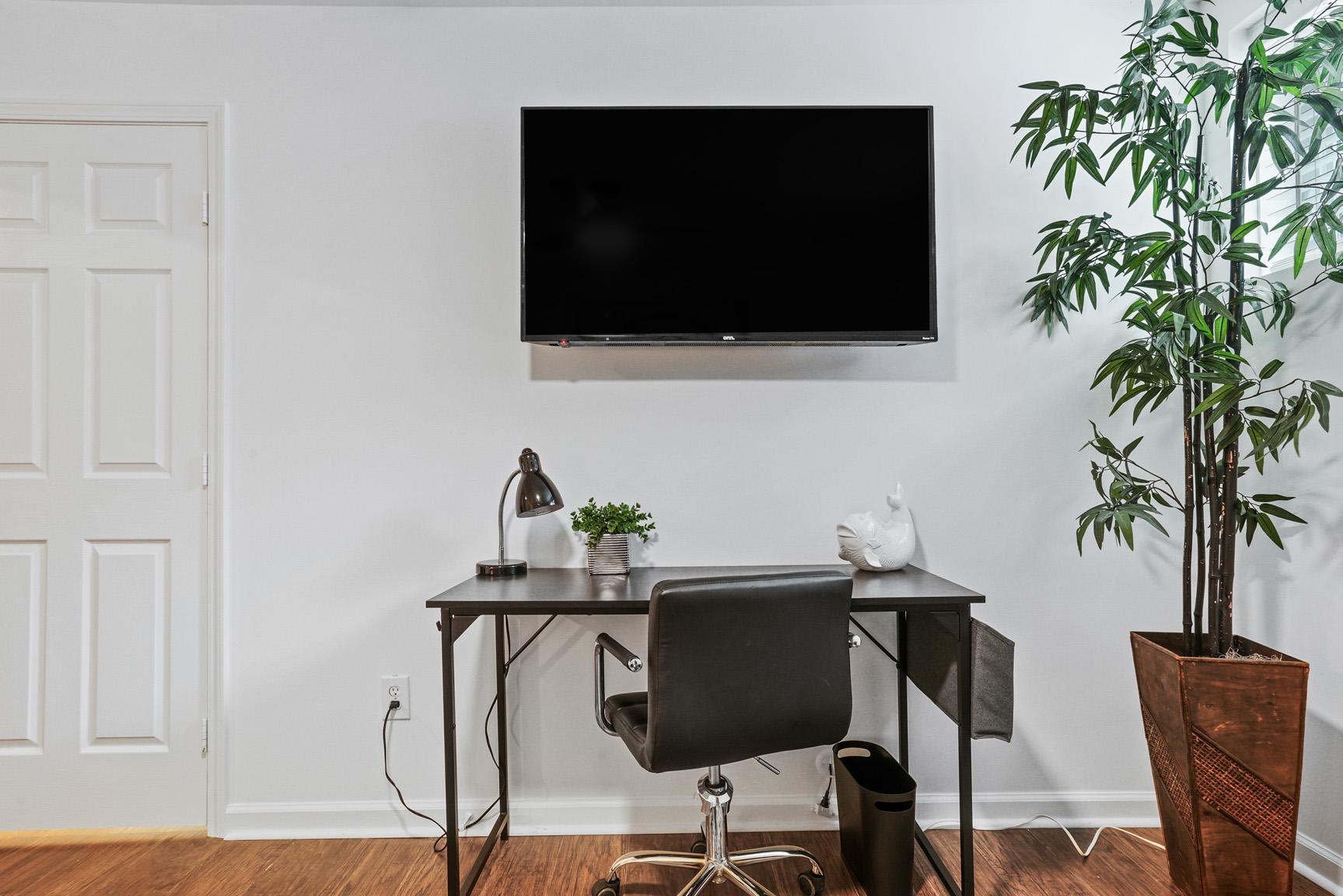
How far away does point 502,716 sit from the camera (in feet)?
7.04

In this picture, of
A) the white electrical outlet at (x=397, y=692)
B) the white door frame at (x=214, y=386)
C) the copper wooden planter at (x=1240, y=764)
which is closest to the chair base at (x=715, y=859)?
the white electrical outlet at (x=397, y=692)

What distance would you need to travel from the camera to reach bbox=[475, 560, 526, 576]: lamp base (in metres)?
2.04

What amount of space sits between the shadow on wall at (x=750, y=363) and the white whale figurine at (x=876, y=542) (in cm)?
45

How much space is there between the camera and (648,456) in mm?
2229

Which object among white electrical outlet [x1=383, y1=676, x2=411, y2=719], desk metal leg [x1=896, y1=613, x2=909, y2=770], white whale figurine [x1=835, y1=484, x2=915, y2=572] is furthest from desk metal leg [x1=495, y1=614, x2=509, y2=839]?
desk metal leg [x1=896, y1=613, x2=909, y2=770]

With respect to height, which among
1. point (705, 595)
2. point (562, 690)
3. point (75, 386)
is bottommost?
point (562, 690)

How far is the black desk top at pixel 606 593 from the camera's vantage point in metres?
1.69

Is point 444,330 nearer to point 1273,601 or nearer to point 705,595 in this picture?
point 705,595

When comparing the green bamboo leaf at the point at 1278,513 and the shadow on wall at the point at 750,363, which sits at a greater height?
the shadow on wall at the point at 750,363

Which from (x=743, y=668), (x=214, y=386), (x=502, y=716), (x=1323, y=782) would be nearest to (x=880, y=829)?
(x=743, y=668)

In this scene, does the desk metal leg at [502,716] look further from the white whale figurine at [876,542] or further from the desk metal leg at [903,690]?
the desk metal leg at [903,690]

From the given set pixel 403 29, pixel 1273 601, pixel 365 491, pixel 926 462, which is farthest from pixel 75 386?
pixel 1273 601

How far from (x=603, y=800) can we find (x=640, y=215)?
5.70 feet

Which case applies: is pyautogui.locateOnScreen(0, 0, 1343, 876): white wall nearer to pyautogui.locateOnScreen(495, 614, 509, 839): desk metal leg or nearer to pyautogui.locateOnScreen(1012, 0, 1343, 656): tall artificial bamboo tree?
pyautogui.locateOnScreen(495, 614, 509, 839): desk metal leg
